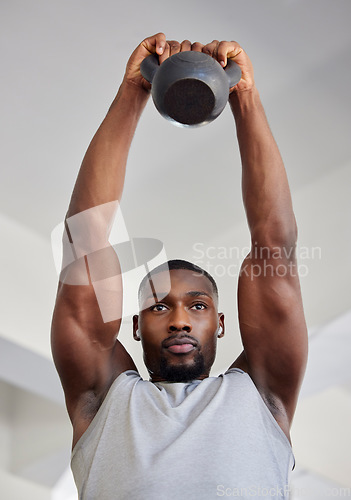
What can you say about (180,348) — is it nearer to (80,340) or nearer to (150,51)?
(80,340)

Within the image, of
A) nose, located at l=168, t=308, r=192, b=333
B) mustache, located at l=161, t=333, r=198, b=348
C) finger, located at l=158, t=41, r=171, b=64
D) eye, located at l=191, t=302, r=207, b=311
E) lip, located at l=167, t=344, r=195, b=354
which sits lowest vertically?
lip, located at l=167, t=344, r=195, b=354

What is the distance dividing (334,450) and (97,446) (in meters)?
2.19

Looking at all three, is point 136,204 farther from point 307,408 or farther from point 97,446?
point 97,446

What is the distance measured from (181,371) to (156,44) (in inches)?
23.3

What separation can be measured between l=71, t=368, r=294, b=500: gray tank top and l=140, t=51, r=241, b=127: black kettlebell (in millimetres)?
460

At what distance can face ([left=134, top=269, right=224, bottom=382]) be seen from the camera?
1209 mm

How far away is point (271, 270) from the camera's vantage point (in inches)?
46.2

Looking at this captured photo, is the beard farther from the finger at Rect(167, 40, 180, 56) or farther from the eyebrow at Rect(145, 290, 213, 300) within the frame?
the finger at Rect(167, 40, 180, 56)

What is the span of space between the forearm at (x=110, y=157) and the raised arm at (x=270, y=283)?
203 mm

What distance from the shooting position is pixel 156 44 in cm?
114

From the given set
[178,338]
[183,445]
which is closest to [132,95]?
[178,338]

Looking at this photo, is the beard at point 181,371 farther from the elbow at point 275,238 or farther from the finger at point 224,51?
the finger at point 224,51

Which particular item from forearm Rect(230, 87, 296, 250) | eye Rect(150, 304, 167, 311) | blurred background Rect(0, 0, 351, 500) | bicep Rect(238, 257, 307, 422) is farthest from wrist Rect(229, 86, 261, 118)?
blurred background Rect(0, 0, 351, 500)

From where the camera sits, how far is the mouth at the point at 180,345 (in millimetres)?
1208
